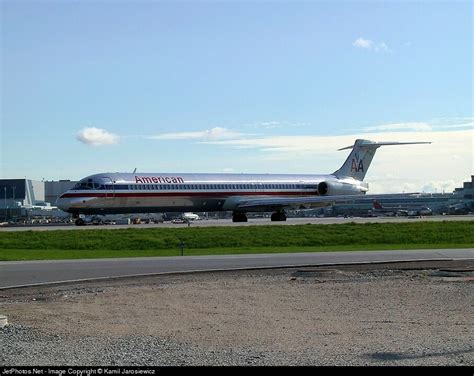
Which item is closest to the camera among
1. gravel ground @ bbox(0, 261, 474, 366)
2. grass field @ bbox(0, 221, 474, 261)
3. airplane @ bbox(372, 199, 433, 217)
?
gravel ground @ bbox(0, 261, 474, 366)

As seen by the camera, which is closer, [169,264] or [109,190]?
[169,264]

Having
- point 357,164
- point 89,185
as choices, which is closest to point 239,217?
point 89,185

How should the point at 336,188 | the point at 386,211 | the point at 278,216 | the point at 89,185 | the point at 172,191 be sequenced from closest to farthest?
the point at 89,185, the point at 172,191, the point at 278,216, the point at 336,188, the point at 386,211

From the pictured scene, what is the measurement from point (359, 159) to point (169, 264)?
44.5m

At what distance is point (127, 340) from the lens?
11.1 meters

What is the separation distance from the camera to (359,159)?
66.2 meters

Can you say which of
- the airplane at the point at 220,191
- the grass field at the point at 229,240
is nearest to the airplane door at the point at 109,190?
the airplane at the point at 220,191

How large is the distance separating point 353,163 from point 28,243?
36399 mm

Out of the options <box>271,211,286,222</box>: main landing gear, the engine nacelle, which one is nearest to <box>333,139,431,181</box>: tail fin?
the engine nacelle

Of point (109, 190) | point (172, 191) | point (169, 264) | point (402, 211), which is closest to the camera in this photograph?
point (169, 264)

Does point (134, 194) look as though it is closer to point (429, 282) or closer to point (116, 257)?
point (116, 257)

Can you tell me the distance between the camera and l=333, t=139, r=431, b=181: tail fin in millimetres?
65625

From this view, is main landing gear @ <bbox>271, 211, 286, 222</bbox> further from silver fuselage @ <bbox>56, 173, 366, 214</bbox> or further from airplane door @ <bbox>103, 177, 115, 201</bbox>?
airplane door @ <bbox>103, 177, 115, 201</bbox>

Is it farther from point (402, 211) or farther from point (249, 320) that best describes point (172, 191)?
point (402, 211)
